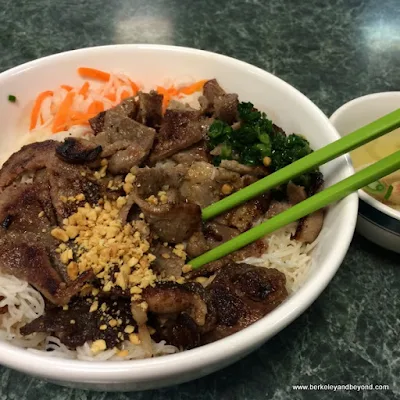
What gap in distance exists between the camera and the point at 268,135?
2053 millimetres

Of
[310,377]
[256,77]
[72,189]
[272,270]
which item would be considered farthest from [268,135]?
[310,377]

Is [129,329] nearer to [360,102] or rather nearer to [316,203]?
[316,203]

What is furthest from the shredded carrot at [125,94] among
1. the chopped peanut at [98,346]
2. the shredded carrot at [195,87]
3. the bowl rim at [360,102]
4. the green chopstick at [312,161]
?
the chopped peanut at [98,346]

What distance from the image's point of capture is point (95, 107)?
2422mm

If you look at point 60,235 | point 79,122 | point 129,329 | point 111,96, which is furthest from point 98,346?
point 111,96

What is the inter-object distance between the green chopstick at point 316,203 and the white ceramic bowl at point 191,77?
0.20 feet

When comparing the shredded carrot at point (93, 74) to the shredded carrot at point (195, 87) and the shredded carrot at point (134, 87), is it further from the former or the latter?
the shredded carrot at point (195, 87)

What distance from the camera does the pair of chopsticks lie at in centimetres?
172

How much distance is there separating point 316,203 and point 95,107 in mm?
1309

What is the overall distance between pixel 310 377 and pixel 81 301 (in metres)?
1.00

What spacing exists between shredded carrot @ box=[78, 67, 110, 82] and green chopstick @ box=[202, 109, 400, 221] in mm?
1069

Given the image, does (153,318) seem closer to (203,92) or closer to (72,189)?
(72,189)

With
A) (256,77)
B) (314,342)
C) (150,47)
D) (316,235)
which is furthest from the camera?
(150,47)

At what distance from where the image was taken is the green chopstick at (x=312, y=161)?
1731mm
